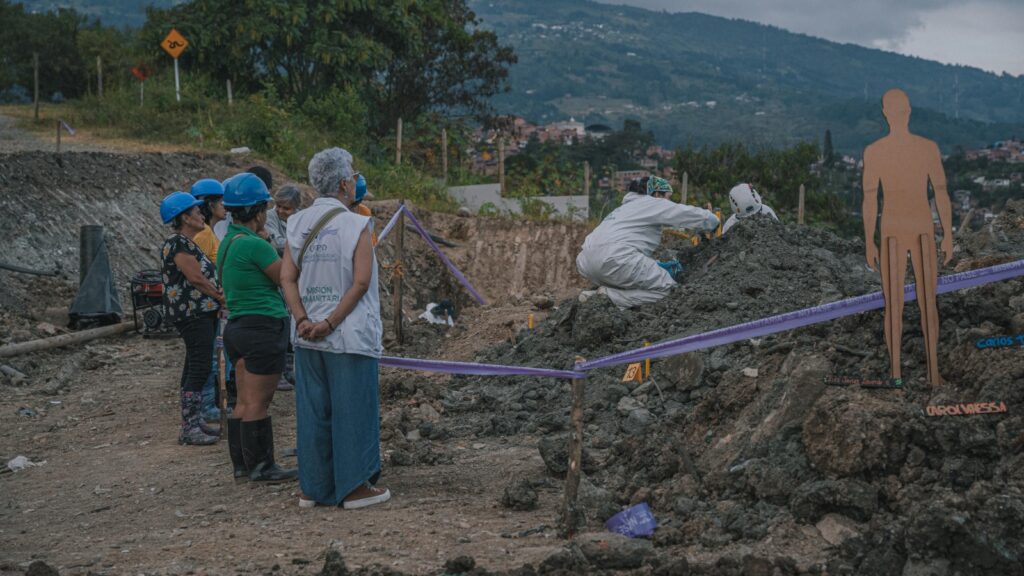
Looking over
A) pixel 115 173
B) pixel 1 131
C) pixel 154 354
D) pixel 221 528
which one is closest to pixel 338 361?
pixel 221 528

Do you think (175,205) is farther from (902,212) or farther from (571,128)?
(571,128)

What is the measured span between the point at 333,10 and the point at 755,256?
57.2 feet

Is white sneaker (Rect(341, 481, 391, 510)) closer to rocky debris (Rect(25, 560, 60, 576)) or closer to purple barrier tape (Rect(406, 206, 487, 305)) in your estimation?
rocky debris (Rect(25, 560, 60, 576))

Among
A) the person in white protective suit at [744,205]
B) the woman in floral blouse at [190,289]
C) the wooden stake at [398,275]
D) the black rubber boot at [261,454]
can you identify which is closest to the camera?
the black rubber boot at [261,454]

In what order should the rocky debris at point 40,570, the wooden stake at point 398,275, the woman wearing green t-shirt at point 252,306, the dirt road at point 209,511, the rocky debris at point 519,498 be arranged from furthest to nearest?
the wooden stake at point 398,275
the woman wearing green t-shirt at point 252,306
the rocky debris at point 519,498
the dirt road at point 209,511
the rocky debris at point 40,570

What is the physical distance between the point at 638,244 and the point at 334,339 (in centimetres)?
457

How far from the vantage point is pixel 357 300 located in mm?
5508

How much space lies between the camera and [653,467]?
5629 millimetres

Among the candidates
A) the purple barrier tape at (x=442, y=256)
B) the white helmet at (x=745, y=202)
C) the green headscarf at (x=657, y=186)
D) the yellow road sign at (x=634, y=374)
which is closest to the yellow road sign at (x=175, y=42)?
the purple barrier tape at (x=442, y=256)

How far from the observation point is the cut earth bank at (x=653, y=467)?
4.50 meters

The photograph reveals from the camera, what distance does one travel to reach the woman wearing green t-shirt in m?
6.05

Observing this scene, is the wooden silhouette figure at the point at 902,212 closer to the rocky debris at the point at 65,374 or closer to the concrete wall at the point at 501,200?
the rocky debris at the point at 65,374

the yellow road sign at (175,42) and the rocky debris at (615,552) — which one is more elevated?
the yellow road sign at (175,42)

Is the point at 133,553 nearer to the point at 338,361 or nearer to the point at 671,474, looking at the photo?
the point at 338,361
